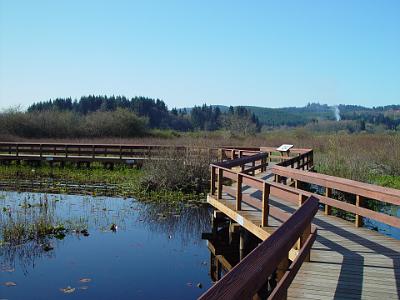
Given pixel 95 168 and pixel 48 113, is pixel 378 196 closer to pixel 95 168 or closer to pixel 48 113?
pixel 95 168

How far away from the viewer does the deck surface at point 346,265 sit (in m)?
5.50

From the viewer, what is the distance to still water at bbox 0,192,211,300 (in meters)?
8.30

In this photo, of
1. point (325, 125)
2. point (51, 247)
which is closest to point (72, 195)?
point (51, 247)

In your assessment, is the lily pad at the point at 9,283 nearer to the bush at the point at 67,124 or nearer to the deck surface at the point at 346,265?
the deck surface at the point at 346,265

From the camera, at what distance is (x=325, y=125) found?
155375mm

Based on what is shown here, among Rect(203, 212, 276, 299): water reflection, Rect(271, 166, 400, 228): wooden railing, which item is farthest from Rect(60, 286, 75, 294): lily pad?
Rect(271, 166, 400, 228): wooden railing

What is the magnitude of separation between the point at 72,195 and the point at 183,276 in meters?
9.97

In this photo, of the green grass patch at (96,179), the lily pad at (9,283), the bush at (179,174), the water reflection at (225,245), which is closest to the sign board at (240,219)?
the water reflection at (225,245)

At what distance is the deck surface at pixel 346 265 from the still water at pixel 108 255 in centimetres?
184

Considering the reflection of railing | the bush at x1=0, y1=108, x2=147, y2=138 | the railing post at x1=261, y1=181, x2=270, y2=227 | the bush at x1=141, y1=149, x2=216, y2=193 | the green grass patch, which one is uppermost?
the bush at x1=0, y1=108, x2=147, y2=138

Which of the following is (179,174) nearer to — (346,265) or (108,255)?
(108,255)

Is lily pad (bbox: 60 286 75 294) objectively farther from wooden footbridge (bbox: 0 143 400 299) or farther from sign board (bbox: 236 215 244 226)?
sign board (bbox: 236 215 244 226)

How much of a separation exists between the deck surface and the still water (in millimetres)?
1838

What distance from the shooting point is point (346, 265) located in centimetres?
664
